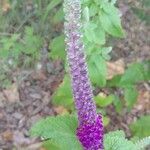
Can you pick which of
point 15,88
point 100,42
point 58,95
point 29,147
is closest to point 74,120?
point 100,42

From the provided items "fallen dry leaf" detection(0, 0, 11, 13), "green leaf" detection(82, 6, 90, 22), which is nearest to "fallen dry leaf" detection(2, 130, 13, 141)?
"fallen dry leaf" detection(0, 0, 11, 13)

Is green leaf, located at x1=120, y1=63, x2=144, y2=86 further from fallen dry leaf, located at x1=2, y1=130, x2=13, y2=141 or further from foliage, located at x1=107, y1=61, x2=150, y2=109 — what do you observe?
fallen dry leaf, located at x1=2, y1=130, x2=13, y2=141

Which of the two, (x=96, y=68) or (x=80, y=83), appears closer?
(x=80, y=83)

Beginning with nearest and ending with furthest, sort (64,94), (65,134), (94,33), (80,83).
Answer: (80,83) → (65,134) → (94,33) → (64,94)

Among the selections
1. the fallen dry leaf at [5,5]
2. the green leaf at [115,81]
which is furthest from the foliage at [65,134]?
the fallen dry leaf at [5,5]

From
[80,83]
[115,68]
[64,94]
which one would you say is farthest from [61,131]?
[115,68]

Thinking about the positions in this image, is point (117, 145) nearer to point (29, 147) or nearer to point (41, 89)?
point (29, 147)

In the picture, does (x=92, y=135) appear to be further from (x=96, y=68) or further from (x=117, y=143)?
(x=96, y=68)
